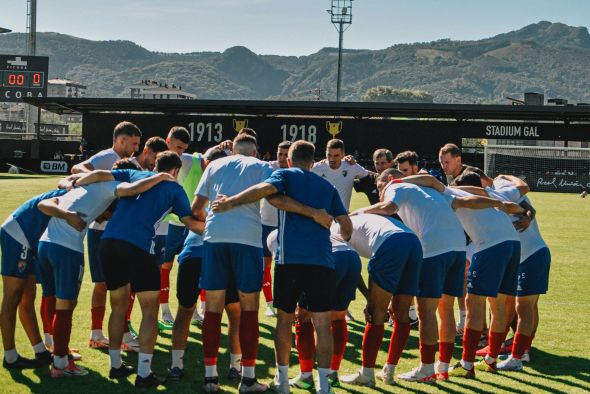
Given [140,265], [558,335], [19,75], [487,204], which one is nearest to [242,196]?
[140,265]

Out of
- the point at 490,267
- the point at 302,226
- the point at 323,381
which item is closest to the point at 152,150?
the point at 302,226

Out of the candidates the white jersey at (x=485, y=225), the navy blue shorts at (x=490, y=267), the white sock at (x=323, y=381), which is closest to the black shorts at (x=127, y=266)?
the white sock at (x=323, y=381)

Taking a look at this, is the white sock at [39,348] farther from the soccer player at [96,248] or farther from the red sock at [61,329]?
the soccer player at [96,248]

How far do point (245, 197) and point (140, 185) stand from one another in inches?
34.2

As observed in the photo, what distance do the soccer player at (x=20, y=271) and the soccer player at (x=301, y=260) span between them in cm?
184

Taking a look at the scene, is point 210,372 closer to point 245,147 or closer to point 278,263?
point 278,263

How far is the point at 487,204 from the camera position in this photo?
7.21 m

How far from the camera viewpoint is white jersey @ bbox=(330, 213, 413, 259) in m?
6.86

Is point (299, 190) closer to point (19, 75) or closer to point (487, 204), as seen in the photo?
point (487, 204)

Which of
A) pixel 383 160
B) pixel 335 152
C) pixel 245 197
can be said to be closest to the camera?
pixel 245 197

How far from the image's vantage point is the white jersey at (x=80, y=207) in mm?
6738

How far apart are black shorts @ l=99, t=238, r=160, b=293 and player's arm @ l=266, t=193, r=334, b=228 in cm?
118

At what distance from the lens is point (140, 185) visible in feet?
21.4

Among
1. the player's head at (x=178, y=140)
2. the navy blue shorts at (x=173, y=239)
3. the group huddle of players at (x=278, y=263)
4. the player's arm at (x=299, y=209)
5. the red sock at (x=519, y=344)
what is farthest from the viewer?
the navy blue shorts at (x=173, y=239)
